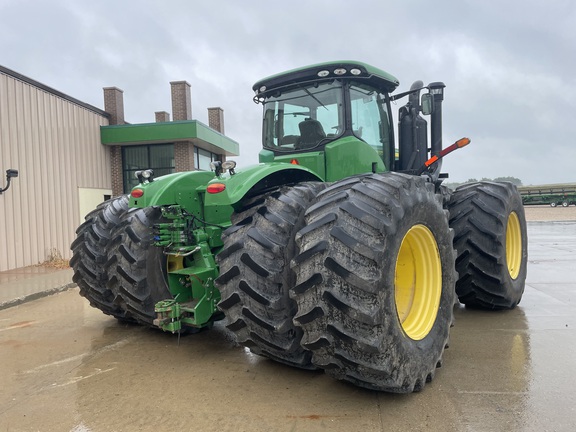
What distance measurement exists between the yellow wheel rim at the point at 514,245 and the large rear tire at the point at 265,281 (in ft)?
12.0

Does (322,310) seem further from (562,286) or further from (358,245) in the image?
(562,286)

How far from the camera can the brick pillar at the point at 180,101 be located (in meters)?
19.3

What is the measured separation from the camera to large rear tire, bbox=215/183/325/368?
10.4 feet

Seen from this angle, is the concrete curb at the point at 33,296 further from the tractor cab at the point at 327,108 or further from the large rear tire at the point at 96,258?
the tractor cab at the point at 327,108

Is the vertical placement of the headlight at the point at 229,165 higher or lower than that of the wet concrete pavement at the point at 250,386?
higher

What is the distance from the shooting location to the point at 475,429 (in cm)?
266

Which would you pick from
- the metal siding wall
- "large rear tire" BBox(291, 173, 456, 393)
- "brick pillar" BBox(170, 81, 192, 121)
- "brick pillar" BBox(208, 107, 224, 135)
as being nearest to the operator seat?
"large rear tire" BBox(291, 173, 456, 393)

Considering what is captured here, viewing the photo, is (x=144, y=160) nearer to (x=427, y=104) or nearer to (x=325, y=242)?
(x=427, y=104)

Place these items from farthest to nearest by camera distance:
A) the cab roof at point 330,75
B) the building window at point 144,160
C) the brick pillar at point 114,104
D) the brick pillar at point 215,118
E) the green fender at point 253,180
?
the brick pillar at point 215,118 → the building window at point 144,160 → the brick pillar at point 114,104 → the cab roof at point 330,75 → the green fender at point 253,180

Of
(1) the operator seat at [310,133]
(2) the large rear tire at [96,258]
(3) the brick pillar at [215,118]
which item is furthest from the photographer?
(3) the brick pillar at [215,118]

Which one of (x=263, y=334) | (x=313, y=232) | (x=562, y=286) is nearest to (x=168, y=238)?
(x=263, y=334)

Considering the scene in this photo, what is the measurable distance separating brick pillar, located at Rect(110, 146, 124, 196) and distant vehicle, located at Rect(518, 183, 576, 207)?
35556mm

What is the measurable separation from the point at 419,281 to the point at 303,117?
2.24m

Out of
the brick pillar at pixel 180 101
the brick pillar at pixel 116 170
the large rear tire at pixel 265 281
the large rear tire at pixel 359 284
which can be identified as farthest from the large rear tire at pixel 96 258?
the brick pillar at pixel 180 101
